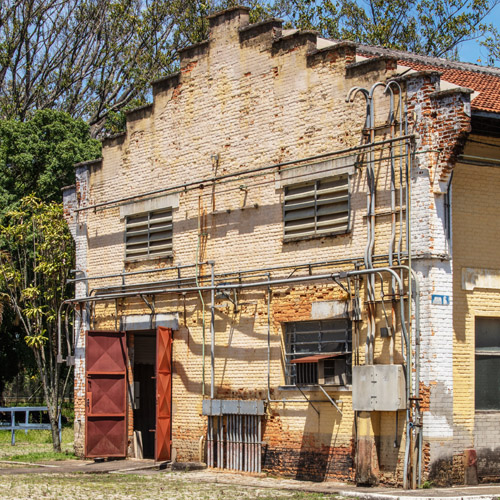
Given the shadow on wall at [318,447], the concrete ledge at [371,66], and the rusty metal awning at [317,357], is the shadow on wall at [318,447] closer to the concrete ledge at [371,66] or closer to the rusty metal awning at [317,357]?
the rusty metal awning at [317,357]

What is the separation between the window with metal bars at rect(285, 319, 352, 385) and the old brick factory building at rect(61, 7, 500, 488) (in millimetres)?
48

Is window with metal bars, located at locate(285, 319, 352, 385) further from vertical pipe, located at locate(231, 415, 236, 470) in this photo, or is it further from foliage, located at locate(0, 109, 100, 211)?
foliage, located at locate(0, 109, 100, 211)

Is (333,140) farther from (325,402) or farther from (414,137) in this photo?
(325,402)

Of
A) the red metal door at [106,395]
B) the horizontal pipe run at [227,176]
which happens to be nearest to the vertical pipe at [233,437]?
the red metal door at [106,395]

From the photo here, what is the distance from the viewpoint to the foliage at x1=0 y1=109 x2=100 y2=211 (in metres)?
32.9

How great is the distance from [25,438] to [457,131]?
711 inches

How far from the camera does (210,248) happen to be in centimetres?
2042

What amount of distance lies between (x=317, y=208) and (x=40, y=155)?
1728cm

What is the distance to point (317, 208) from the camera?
60.6 ft

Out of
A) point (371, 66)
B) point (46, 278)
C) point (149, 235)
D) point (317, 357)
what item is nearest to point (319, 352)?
point (317, 357)

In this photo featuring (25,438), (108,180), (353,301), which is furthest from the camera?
(25,438)

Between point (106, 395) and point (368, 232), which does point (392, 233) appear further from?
point (106, 395)

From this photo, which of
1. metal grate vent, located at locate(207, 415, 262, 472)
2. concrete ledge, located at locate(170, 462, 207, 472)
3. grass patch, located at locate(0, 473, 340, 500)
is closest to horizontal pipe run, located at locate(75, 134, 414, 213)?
metal grate vent, located at locate(207, 415, 262, 472)

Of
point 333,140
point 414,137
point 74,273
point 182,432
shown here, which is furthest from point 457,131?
point 74,273
